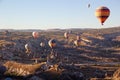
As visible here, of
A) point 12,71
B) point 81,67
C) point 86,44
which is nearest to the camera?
point 12,71

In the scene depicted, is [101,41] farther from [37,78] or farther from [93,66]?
[37,78]

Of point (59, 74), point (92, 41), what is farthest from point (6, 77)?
point (92, 41)

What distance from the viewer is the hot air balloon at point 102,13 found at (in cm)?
4741

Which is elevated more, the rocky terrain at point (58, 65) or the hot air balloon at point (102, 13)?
the hot air balloon at point (102, 13)

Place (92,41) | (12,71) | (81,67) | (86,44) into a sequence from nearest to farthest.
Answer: (12,71), (81,67), (86,44), (92,41)

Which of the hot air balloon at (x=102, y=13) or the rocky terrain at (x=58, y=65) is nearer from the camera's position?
the rocky terrain at (x=58, y=65)

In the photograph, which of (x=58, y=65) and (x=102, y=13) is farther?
(x=58, y=65)

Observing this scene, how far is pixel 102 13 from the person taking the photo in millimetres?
47438

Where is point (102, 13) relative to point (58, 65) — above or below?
above

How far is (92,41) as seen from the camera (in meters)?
141

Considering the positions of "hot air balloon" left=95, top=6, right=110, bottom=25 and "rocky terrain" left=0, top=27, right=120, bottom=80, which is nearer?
"rocky terrain" left=0, top=27, right=120, bottom=80

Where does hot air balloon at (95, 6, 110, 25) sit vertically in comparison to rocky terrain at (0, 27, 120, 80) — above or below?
above

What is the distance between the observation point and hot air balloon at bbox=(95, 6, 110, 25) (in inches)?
1866

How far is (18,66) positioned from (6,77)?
3.33m
